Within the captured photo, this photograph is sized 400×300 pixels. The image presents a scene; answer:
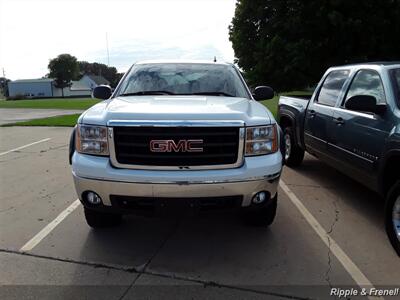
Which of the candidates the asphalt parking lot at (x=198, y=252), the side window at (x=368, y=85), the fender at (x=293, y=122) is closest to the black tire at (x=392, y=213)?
the asphalt parking lot at (x=198, y=252)

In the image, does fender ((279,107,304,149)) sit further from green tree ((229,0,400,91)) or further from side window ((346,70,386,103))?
green tree ((229,0,400,91))

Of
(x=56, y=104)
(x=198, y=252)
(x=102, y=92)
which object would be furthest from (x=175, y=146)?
(x=56, y=104)

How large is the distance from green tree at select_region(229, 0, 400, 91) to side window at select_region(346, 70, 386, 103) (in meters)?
11.1

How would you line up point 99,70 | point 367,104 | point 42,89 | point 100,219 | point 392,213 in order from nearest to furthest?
point 392,213
point 367,104
point 100,219
point 42,89
point 99,70

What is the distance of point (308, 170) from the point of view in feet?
24.8

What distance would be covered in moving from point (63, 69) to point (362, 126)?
10795cm

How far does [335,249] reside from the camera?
13.6 ft

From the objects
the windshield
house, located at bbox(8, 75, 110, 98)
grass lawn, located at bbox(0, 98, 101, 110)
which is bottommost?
house, located at bbox(8, 75, 110, 98)

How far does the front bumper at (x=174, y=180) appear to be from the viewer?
3.64 metres

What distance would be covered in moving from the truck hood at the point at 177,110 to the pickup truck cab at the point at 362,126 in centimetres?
115

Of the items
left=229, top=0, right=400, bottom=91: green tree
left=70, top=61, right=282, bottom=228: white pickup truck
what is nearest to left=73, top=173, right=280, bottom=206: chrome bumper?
left=70, top=61, right=282, bottom=228: white pickup truck

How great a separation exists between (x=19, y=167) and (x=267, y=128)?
5555 millimetres

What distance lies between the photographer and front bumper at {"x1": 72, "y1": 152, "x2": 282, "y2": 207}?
364 centimetres

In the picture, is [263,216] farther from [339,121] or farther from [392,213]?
[339,121]
